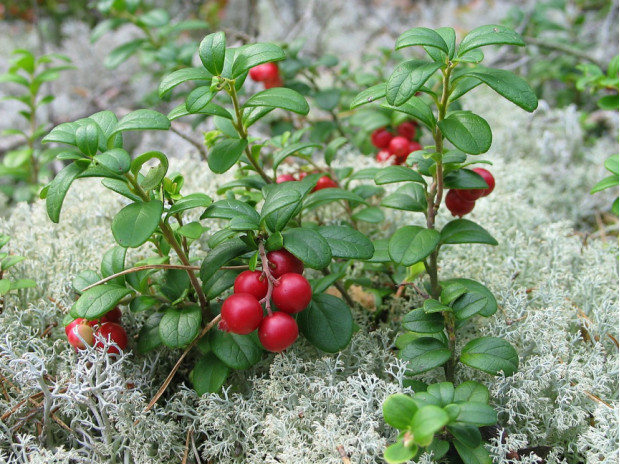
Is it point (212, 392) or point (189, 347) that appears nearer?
point (212, 392)

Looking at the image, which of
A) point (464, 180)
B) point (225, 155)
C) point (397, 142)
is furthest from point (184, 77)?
point (397, 142)

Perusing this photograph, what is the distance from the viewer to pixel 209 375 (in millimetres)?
1360

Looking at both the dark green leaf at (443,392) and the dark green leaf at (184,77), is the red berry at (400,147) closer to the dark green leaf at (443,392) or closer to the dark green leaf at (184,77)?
the dark green leaf at (184,77)

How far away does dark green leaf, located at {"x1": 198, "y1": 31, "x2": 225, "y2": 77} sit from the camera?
128 cm

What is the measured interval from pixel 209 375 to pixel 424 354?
1.73 ft

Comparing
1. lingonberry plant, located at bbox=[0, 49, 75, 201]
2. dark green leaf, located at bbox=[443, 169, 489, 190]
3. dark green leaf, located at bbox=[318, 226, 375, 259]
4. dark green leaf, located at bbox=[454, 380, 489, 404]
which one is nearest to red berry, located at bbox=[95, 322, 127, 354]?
dark green leaf, located at bbox=[318, 226, 375, 259]

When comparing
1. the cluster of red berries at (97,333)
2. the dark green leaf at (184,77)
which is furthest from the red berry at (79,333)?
the dark green leaf at (184,77)

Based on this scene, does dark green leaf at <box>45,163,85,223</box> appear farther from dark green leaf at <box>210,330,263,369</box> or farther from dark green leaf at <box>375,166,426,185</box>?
dark green leaf at <box>375,166,426,185</box>

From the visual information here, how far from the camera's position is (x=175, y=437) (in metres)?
1.37

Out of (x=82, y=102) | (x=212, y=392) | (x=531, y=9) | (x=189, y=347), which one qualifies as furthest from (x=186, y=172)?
(x=531, y=9)

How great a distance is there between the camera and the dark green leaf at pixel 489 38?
1.17m

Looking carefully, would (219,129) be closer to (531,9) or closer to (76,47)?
(531,9)

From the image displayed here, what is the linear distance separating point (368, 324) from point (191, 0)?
312 centimetres

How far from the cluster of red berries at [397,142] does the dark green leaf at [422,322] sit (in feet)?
3.17
